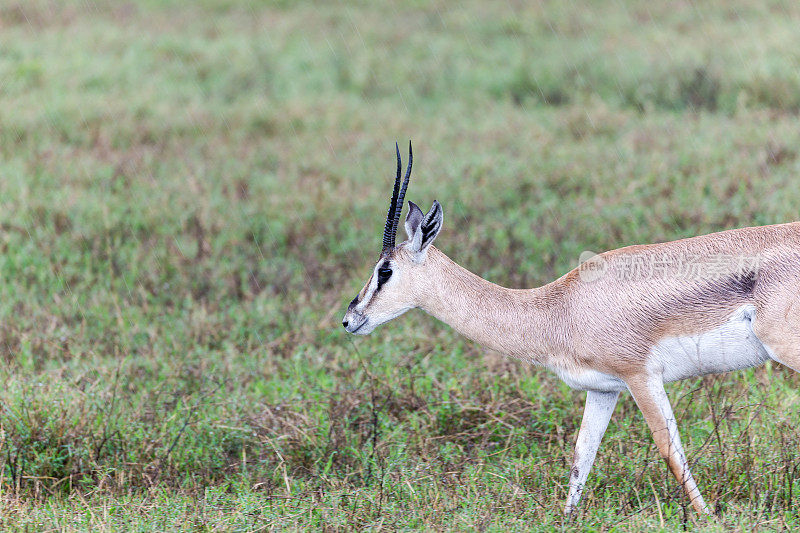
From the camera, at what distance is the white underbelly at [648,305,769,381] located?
3426 mm

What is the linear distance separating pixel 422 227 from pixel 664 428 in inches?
43.8

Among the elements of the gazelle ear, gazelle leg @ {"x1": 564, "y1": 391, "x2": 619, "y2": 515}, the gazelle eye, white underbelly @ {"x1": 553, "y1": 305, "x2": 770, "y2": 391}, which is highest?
the gazelle ear

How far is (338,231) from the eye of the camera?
688 centimetres

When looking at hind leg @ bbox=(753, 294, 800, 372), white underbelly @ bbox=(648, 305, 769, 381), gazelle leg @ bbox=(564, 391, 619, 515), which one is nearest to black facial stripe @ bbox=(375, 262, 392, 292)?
gazelle leg @ bbox=(564, 391, 619, 515)

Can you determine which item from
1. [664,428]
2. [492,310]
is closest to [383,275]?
[492,310]

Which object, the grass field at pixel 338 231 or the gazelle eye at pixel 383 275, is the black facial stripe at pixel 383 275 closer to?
the gazelle eye at pixel 383 275

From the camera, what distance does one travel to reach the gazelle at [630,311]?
344 cm

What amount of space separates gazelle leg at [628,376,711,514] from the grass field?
0.30 feet

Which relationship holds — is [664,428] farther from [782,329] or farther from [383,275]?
[383,275]

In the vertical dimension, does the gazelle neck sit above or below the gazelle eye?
below

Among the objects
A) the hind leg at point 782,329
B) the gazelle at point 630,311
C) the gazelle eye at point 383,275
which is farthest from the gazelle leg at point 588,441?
the gazelle eye at point 383,275

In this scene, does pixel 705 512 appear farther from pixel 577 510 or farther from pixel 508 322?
pixel 508 322

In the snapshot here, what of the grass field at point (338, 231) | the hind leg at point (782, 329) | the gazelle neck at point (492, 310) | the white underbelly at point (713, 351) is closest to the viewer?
the hind leg at point (782, 329)

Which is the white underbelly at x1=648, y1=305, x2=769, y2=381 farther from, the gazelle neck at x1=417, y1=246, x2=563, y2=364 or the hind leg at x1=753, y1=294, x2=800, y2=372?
the gazelle neck at x1=417, y1=246, x2=563, y2=364
